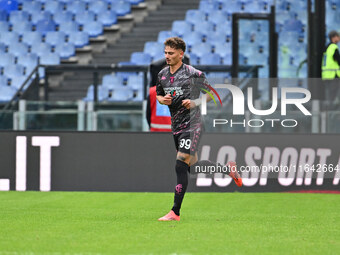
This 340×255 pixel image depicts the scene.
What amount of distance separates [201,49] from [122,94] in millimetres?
4940

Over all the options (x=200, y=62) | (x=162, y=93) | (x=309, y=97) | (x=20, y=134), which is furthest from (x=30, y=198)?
(x=200, y=62)

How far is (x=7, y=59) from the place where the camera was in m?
19.0

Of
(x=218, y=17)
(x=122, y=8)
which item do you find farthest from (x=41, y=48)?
(x=218, y=17)

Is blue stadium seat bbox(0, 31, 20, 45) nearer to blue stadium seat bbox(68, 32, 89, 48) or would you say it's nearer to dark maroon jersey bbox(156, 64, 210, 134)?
blue stadium seat bbox(68, 32, 89, 48)

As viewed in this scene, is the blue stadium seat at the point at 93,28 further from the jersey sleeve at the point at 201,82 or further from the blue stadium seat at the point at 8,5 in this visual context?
the jersey sleeve at the point at 201,82

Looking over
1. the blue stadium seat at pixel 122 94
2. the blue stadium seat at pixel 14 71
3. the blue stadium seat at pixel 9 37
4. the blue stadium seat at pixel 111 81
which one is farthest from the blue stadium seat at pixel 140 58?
the blue stadium seat at pixel 122 94

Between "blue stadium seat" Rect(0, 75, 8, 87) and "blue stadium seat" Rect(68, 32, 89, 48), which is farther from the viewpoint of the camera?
"blue stadium seat" Rect(68, 32, 89, 48)

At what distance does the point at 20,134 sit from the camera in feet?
37.9

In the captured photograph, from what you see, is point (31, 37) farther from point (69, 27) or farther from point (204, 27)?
point (204, 27)

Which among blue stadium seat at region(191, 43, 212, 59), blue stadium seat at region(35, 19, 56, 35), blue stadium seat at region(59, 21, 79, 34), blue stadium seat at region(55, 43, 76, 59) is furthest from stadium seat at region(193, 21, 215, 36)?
blue stadium seat at region(35, 19, 56, 35)

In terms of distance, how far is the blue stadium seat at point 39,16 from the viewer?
20281mm

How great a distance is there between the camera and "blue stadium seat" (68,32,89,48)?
1928 centimetres

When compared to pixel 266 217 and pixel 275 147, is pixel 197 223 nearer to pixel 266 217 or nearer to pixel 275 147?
pixel 266 217

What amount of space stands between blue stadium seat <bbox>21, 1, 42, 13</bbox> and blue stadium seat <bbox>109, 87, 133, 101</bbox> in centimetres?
818
